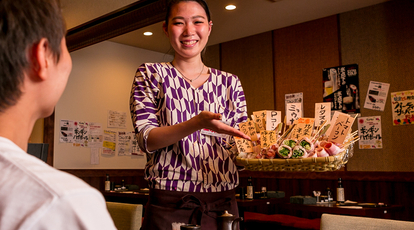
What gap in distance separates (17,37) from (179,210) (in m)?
0.74

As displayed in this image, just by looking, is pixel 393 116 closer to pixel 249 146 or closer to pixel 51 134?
pixel 249 146

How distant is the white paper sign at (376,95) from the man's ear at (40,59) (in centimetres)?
471

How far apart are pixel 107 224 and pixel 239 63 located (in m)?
5.78

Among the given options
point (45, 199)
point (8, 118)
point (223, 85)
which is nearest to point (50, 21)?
point (8, 118)

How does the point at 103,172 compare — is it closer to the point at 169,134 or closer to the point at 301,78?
the point at 301,78

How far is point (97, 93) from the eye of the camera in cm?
583

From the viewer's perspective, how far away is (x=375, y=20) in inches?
184

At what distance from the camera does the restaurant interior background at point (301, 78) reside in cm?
445

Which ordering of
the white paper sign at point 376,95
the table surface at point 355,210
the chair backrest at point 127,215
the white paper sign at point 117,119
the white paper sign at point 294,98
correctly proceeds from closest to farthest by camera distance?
1. the chair backrest at point 127,215
2. the table surface at point 355,210
3. the white paper sign at point 376,95
4. the white paper sign at point 294,98
5. the white paper sign at point 117,119

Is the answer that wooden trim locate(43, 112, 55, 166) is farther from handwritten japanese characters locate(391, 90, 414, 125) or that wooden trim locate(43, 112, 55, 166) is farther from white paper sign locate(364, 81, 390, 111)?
handwritten japanese characters locate(391, 90, 414, 125)

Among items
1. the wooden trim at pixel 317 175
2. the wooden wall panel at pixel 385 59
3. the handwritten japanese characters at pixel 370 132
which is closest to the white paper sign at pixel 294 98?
the wooden wall panel at pixel 385 59

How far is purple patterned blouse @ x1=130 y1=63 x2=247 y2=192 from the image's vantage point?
1138 mm

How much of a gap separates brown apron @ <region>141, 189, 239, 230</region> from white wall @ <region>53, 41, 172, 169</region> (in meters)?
4.65

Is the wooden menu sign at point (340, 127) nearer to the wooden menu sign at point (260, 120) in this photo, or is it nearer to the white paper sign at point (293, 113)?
the white paper sign at point (293, 113)
